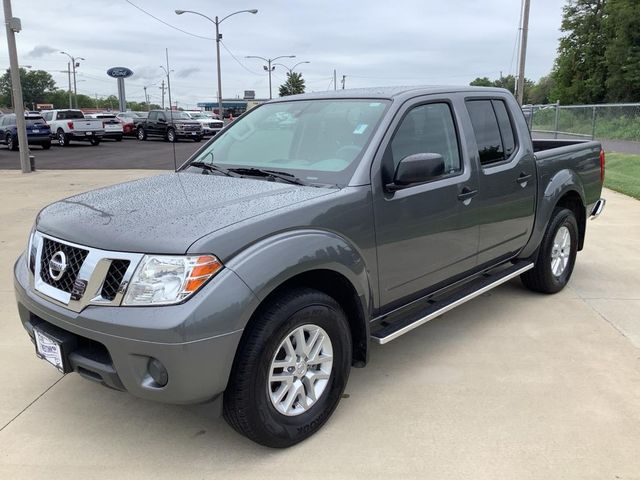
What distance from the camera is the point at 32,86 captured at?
11656cm

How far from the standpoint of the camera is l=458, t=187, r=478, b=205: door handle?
12.5 ft

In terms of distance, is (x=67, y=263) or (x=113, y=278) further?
(x=67, y=263)

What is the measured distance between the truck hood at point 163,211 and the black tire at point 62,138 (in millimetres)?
27140

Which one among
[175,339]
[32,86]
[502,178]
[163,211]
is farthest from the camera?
[32,86]

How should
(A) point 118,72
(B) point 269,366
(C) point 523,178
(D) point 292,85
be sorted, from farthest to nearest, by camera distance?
(D) point 292,85 → (A) point 118,72 → (C) point 523,178 → (B) point 269,366

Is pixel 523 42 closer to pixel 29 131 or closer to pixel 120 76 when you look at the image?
pixel 29 131

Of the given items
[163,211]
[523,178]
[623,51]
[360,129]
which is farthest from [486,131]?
[623,51]

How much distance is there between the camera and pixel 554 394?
3.44 metres

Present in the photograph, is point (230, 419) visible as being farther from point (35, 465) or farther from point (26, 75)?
point (26, 75)

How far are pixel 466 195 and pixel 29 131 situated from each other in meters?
25.5

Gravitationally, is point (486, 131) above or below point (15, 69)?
below

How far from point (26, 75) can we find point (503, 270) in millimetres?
131816

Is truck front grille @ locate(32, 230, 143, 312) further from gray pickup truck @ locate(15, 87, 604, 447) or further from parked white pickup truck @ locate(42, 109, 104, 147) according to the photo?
parked white pickup truck @ locate(42, 109, 104, 147)

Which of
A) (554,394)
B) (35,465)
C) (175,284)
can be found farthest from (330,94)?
(35,465)
